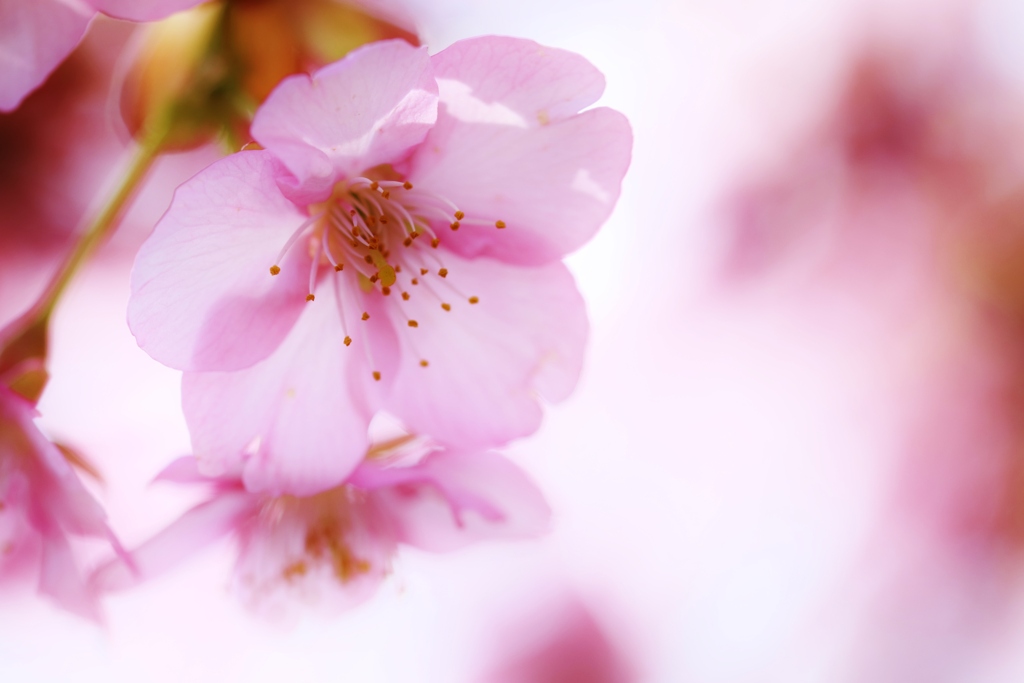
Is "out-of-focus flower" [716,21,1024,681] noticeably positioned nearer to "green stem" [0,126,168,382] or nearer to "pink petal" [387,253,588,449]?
"pink petal" [387,253,588,449]

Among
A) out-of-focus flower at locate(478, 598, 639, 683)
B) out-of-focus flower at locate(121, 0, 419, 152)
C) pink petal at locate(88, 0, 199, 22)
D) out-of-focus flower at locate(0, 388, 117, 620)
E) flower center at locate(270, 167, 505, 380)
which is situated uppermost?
pink petal at locate(88, 0, 199, 22)

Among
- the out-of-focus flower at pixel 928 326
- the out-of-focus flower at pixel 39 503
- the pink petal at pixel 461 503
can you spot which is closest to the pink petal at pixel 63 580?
the out-of-focus flower at pixel 39 503

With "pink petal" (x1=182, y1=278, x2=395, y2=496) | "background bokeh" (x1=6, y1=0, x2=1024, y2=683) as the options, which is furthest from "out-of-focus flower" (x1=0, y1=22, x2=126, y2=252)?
"pink petal" (x1=182, y1=278, x2=395, y2=496)

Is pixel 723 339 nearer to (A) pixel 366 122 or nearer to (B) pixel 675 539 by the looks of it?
(B) pixel 675 539

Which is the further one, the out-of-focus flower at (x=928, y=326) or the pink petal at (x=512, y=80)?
the out-of-focus flower at (x=928, y=326)

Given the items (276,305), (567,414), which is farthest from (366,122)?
(567,414)

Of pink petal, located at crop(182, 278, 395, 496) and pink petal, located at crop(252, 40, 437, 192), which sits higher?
pink petal, located at crop(252, 40, 437, 192)

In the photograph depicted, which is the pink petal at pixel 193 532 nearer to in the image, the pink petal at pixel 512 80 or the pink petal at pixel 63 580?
the pink petal at pixel 63 580
